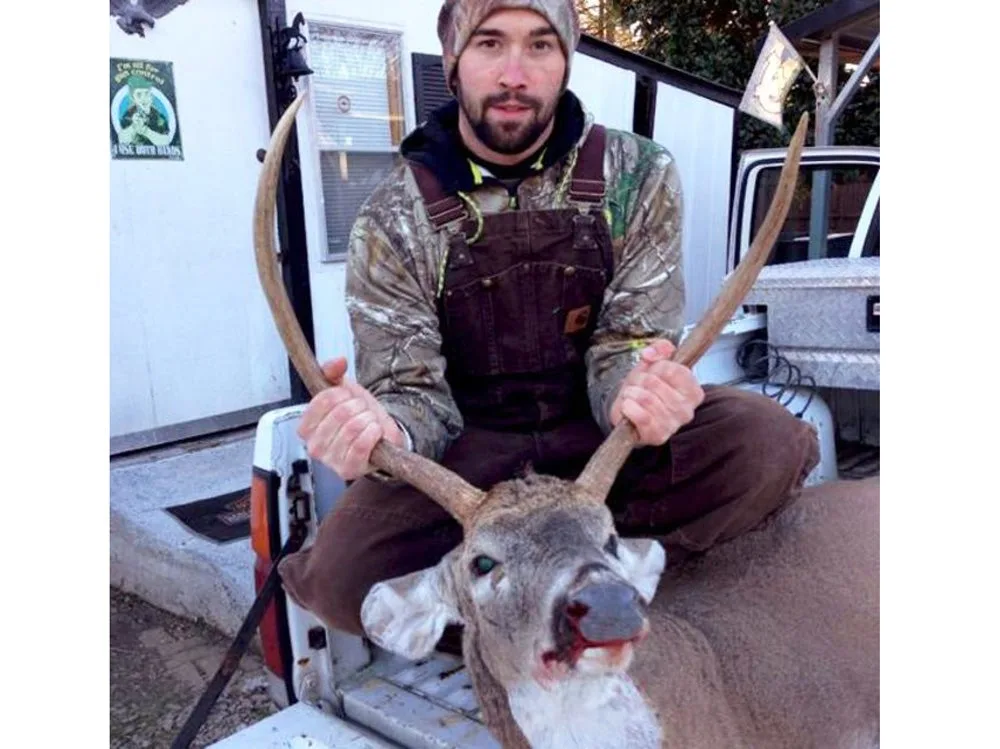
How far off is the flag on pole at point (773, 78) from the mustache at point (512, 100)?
3615 millimetres

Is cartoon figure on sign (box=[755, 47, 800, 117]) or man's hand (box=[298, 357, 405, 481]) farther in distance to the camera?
cartoon figure on sign (box=[755, 47, 800, 117])

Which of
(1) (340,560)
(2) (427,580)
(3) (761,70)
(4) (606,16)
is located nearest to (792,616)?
(2) (427,580)

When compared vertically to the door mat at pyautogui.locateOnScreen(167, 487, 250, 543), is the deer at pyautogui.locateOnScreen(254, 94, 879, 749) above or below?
above

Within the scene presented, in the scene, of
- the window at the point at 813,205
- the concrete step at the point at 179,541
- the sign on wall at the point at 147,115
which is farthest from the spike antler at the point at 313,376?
the sign on wall at the point at 147,115

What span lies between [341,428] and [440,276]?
0.78 meters

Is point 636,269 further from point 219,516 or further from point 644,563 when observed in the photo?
point 219,516

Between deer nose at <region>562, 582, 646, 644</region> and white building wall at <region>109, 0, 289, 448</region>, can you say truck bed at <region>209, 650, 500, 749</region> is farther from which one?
white building wall at <region>109, 0, 289, 448</region>

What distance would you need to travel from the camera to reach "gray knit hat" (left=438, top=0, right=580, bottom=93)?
3.10 metres

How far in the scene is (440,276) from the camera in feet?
9.99

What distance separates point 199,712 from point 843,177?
4160 mm

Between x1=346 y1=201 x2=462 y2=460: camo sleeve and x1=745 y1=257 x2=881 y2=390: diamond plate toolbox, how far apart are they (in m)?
1.83

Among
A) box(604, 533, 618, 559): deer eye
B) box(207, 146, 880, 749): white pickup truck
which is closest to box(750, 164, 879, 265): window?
box(207, 146, 880, 749): white pickup truck
